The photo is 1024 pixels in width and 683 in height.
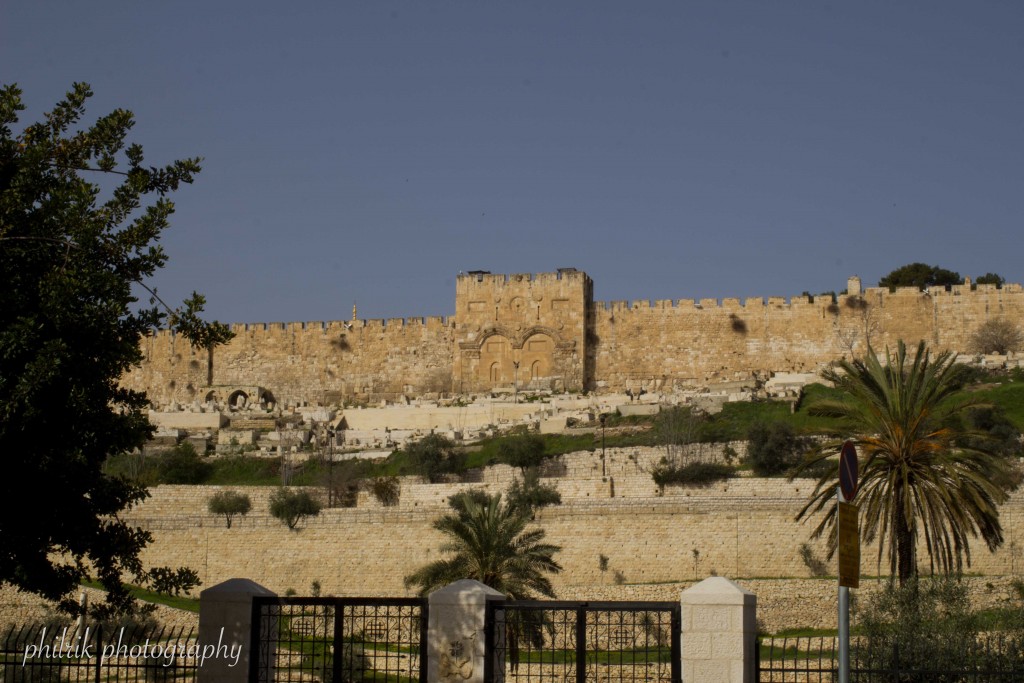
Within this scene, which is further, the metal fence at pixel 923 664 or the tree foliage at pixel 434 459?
the tree foliage at pixel 434 459

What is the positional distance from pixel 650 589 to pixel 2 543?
56.1ft

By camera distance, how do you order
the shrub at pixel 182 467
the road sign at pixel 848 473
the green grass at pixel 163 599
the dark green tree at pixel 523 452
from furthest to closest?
the shrub at pixel 182 467 < the dark green tree at pixel 523 452 < the green grass at pixel 163 599 < the road sign at pixel 848 473

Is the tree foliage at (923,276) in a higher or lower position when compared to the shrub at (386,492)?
higher

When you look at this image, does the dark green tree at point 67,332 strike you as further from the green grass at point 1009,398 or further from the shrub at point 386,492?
the green grass at point 1009,398

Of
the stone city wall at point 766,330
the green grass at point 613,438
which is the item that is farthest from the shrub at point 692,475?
the stone city wall at point 766,330

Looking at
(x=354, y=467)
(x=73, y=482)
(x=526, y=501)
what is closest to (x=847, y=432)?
(x=73, y=482)

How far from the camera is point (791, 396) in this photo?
131 feet

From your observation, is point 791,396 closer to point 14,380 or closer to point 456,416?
point 456,416

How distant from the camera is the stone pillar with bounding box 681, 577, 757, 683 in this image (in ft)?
28.6

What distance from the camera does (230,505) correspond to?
32.4 meters

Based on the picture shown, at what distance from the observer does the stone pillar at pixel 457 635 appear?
9.17 meters

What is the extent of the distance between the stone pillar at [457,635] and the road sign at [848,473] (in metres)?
2.59

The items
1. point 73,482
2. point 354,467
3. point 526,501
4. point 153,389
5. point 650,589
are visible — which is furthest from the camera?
point 153,389

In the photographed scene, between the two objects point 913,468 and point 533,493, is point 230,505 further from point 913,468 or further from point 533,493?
point 913,468
